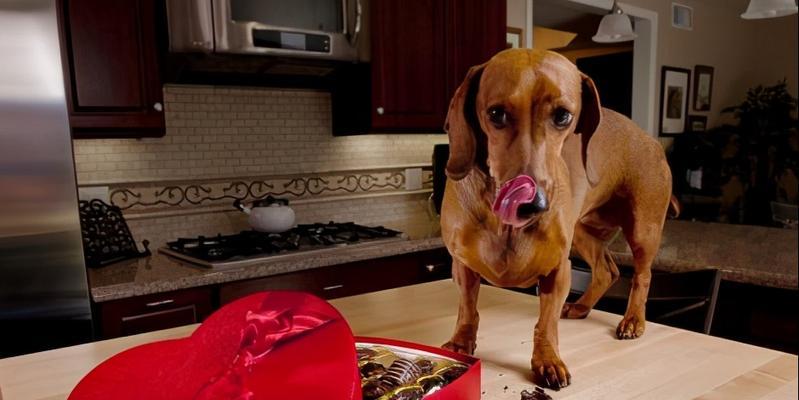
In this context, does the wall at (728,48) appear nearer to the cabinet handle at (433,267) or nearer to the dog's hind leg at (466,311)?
the cabinet handle at (433,267)

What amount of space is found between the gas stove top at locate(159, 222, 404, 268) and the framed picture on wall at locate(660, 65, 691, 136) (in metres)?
3.30

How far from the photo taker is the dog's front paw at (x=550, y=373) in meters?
0.59

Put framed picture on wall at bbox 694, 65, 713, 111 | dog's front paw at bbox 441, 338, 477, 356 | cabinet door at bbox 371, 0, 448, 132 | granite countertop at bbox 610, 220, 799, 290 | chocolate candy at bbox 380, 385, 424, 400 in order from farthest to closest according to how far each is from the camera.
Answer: framed picture on wall at bbox 694, 65, 713, 111, cabinet door at bbox 371, 0, 448, 132, granite countertop at bbox 610, 220, 799, 290, dog's front paw at bbox 441, 338, 477, 356, chocolate candy at bbox 380, 385, 424, 400

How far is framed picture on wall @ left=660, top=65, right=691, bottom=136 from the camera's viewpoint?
4543 mm

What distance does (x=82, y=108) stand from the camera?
6.12 ft

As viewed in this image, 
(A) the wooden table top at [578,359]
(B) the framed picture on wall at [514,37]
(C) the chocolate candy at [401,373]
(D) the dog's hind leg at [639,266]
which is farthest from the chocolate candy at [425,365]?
(B) the framed picture on wall at [514,37]

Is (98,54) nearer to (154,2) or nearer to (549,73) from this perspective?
(154,2)

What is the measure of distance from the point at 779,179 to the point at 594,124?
5988mm

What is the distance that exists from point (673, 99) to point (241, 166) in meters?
3.91

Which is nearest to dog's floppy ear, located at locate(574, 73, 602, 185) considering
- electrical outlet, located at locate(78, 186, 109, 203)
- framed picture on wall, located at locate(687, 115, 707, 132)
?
electrical outlet, located at locate(78, 186, 109, 203)

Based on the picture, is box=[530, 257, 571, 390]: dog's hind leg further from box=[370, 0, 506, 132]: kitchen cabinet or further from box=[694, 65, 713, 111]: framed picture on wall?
box=[694, 65, 713, 111]: framed picture on wall

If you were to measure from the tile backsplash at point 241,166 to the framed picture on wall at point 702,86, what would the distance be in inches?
133

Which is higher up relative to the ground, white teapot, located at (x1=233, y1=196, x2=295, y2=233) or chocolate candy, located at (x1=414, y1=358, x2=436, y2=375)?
chocolate candy, located at (x1=414, y1=358, x2=436, y2=375)

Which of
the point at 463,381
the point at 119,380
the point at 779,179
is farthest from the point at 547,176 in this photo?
the point at 779,179
